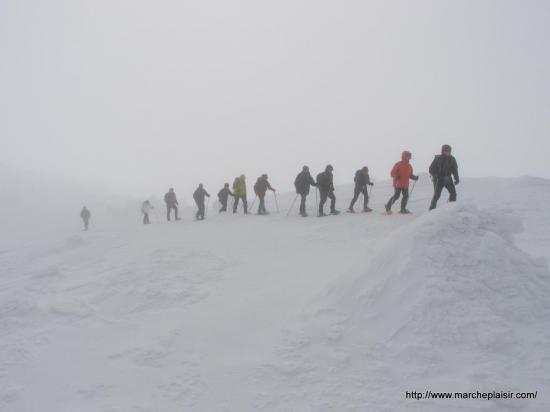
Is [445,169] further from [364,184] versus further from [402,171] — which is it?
[364,184]

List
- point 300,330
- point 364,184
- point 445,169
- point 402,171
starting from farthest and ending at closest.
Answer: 1. point 364,184
2. point 402,171
3. point 445,169
4. point 300,330

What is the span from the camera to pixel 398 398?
4766 millimetres

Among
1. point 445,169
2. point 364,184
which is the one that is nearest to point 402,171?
point 445,169

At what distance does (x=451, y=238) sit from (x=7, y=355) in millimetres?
7297

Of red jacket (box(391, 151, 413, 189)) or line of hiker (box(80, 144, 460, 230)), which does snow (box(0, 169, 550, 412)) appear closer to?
line of hiker (box(80, 144, 460, 230))

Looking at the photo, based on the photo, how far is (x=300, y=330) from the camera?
6184mm

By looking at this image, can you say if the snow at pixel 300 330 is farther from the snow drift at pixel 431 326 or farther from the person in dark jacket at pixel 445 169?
the person in dark jacket at pixel 445 169

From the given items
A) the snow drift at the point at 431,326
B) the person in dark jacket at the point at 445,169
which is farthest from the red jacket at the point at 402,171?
the snow drift at the point at 431,326

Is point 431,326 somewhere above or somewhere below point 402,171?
below

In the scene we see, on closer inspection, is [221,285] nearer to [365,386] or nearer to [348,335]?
[348,335]

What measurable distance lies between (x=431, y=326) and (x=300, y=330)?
1877 mm

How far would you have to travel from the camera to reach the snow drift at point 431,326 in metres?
4.85

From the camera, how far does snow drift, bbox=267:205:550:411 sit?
15.9ft

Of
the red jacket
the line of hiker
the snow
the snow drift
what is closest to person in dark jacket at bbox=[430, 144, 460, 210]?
the line of hiker
